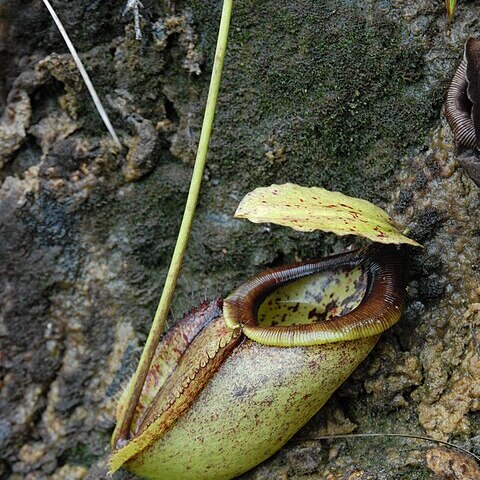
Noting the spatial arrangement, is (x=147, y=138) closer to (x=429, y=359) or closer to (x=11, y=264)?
(x=11, y=264)

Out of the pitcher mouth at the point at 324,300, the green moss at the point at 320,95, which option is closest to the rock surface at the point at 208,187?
the green moss at the point at 320,95

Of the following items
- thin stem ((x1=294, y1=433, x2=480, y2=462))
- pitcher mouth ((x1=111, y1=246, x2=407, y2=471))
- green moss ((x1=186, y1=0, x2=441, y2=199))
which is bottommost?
thin stem ((x1=294, y1=433, x2=480, y2=462))

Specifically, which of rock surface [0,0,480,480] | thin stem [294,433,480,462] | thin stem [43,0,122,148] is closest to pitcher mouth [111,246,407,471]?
rock surface [0,0,480,480]

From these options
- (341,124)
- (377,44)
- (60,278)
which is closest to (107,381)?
(60,278)

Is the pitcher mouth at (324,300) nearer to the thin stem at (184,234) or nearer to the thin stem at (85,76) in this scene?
the thin stem at (184,234)

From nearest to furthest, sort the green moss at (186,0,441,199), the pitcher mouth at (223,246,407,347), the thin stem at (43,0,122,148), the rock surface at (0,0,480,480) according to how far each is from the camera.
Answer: the pitcher mouth at (223,246,407,347), the rock surface at (0,0,480,480), the green moss at (186,0,441,199), the thin stem at (43,0,122,148)

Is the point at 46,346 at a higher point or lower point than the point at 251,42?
lower

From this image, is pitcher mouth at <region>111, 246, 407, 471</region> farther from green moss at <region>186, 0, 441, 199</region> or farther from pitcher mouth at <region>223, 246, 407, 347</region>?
green moss at <region>186, 0, 441, 199</region>
